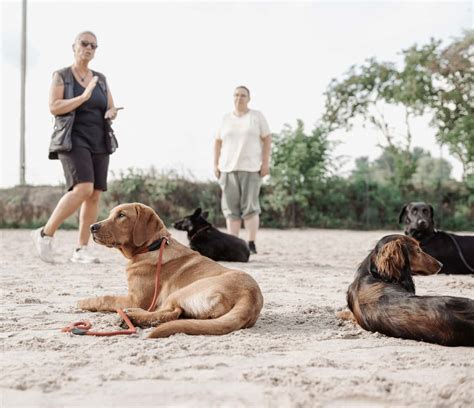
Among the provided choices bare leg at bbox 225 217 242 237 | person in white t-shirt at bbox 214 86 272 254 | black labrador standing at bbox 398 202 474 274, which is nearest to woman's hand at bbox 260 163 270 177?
person in white t-shirt at bbox 214 86 272 254

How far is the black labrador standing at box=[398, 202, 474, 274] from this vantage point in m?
7.57

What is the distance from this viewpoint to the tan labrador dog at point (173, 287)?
369cm

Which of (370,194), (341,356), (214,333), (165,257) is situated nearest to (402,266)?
(341,356)

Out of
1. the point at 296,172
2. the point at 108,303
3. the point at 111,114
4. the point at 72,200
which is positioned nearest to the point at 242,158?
the point at 111,114

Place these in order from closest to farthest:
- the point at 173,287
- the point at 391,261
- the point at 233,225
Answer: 1. the point at 391,261
2. the point at 173,287
3. the point at 233,225

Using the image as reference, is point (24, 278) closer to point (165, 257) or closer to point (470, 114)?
point (165, 257)

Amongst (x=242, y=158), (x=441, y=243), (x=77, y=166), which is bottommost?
(x=441, y=243)

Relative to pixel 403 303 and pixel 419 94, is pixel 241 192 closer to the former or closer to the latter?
pixel 403 303

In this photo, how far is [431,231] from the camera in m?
7.84

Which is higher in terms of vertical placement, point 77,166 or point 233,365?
point 77,166

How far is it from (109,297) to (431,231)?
486cm

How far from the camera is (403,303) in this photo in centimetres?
353

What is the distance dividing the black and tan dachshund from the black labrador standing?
3.54 meters

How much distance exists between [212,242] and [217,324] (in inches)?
200
